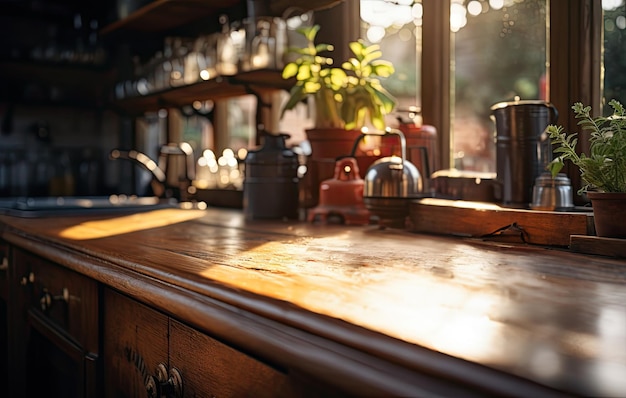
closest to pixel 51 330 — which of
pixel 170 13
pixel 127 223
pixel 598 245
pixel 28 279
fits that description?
pixel 28 279

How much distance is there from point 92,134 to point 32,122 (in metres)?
0.34

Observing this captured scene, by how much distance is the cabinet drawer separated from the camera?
130cm

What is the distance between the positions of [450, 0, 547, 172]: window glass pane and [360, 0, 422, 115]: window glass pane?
0.14 metres

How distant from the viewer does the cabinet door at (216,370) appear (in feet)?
2.38

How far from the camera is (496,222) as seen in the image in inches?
53.6

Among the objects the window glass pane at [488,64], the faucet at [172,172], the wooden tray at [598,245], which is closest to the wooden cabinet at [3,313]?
the faucet at [172,172]

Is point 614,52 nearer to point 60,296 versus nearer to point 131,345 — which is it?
point 131,345

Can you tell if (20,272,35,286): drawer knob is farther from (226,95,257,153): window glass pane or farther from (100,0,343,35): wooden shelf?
(226,95,257,153): window glass pane

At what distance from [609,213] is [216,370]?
70 cm

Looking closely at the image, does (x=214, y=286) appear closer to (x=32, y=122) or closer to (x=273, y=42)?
(x=273, y=42)

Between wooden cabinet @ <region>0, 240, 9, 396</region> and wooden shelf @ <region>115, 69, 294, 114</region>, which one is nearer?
wooden cabinet @ <region>0, 240, 9, 396</region>

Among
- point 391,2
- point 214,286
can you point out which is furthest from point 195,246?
point 391,2

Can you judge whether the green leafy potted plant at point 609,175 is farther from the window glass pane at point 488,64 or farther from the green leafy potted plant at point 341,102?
the green leafy potted plant at point 341,102

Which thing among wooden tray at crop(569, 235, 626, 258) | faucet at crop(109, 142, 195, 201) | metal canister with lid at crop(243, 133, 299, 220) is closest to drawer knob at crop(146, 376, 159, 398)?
wooden tray at crop(569, 235, 626, 258)
